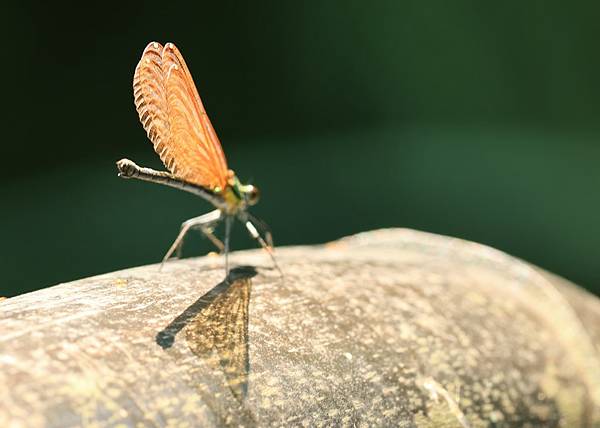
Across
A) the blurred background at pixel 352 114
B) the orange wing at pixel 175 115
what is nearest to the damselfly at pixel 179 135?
the orange wing at pixel 175 115

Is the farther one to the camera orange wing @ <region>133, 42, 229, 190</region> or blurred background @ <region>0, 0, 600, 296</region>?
blurred background @ <region>0, 0, 600, 296</region>

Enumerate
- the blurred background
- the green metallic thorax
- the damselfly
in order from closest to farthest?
the damselfly < the green metallic thorax < the blurred background

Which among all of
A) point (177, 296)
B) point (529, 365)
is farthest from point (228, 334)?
point (529, 365)

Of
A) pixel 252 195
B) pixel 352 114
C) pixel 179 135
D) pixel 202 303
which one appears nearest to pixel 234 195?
pixel 252 195

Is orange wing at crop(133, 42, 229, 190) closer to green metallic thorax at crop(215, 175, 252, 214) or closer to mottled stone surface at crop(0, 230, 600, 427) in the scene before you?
green metallic thorax at crop(215, 175, 252, 214)

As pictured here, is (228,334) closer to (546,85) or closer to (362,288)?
(362,288)

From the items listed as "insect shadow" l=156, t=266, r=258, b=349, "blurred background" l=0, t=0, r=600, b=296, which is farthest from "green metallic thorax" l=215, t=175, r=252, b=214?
"blurred background" l=0, t=0, r=600, b=296
